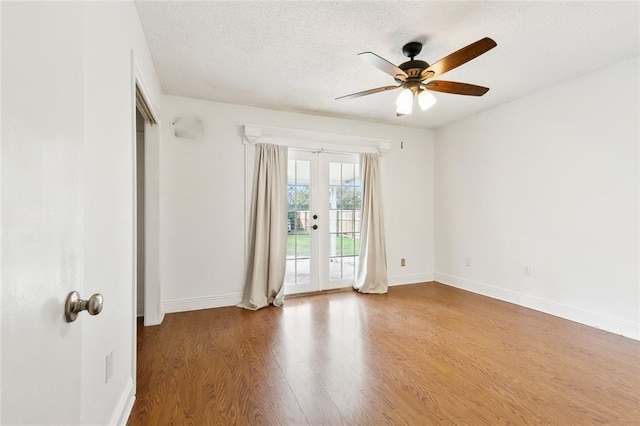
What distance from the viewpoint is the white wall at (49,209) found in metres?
0.54

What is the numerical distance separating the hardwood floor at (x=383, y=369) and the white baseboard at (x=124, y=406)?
6 centimetres

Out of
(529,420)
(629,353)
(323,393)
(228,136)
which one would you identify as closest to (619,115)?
(629,353)

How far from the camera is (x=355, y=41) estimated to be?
237 centimetres

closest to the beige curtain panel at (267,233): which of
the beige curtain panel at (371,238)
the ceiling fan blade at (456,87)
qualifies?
the beige curtain panel at (371,238)

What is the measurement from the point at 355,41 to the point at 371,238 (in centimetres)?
262

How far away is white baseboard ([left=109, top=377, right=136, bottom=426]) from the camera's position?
1535 mm

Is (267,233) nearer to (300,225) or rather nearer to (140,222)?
(300,225)

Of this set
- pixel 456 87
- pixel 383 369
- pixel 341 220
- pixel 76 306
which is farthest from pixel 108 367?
pixel 341 220

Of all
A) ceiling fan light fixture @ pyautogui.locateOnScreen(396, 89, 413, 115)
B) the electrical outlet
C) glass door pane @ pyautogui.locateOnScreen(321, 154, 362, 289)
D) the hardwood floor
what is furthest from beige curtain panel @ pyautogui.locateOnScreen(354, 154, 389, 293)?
the electrical outlet

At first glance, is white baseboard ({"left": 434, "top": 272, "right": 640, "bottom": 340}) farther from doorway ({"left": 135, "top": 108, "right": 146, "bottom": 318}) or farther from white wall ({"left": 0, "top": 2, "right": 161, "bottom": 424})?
doorway ({"left": 135, "top": 108, "right": 146, "bottom": 318})

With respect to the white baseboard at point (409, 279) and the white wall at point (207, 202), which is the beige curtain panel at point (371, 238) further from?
the white wall at point (207, 202)

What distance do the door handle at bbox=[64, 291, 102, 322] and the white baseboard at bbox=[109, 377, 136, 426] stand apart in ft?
3.57

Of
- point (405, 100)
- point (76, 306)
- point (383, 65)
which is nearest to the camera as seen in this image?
point (76, 306)

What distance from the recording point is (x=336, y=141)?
13.8 feet
